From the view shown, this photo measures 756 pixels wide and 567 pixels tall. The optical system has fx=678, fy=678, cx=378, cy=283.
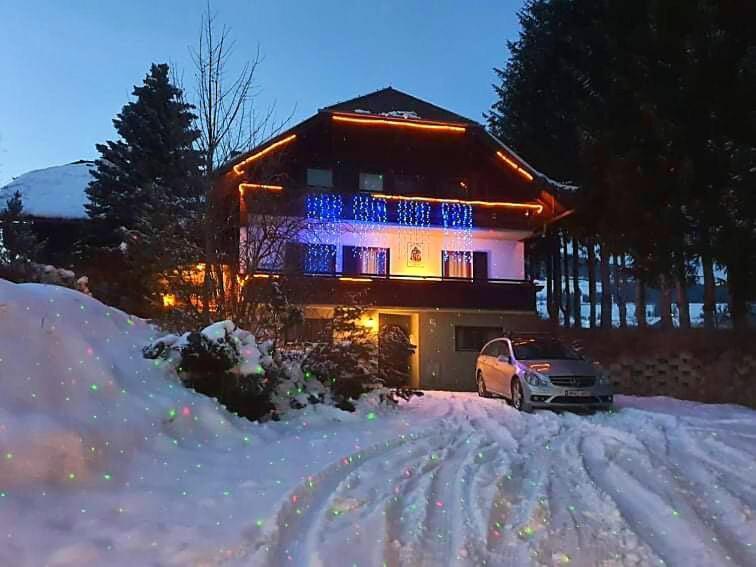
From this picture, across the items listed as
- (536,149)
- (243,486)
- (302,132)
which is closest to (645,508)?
(243,486)

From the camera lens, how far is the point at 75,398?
19.0ft

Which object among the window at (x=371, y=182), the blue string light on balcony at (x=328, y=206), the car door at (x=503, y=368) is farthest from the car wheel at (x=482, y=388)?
the window at (x=371, y=182)

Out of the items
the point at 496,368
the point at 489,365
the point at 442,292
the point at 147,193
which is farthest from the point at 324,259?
the point at 496,368

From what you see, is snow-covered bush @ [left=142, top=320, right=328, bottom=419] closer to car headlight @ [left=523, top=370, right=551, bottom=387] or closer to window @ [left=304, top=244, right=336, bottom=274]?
car headlight @ [left=523, top=370, right=551, bottom=387]

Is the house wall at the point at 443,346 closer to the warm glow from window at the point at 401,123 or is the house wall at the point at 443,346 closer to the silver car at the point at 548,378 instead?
the warm glow from window at the point at 401,123

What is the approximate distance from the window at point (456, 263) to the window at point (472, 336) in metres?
2.18

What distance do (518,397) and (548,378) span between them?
0.87 metres

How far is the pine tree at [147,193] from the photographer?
13.2m

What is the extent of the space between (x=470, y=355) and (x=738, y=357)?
11.6 metres

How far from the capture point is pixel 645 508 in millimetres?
5402

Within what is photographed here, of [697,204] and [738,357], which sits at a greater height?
[697,204]

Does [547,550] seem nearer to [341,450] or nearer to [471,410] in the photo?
[341,450]

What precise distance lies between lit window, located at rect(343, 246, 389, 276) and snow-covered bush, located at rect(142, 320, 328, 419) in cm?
1519

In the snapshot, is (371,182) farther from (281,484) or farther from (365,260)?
(281,484)
